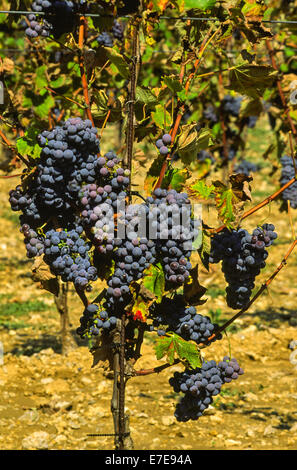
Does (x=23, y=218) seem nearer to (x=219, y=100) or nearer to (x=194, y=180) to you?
(x=194, y=180)

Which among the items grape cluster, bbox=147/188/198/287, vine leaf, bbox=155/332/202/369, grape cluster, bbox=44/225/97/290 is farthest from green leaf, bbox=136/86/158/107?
vine leaf, bbox=155/332/202/369

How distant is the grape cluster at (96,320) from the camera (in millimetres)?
2344

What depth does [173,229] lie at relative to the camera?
2.14 m

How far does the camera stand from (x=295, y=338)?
5.45 m

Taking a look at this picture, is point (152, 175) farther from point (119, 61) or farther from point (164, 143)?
point (119, 61)

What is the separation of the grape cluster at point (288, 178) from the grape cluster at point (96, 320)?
8.88 ft

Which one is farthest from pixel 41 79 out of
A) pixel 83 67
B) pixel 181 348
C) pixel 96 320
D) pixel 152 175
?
pixel 181 348

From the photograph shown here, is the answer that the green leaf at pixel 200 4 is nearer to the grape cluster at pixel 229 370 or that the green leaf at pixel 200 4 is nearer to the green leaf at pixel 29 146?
the green leaf at pixel 29 146

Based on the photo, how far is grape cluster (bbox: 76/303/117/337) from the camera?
2.34 metres

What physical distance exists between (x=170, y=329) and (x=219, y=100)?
4673 mm

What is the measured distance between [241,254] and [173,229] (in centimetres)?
45

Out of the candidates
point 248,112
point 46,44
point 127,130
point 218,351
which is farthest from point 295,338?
point 127,130

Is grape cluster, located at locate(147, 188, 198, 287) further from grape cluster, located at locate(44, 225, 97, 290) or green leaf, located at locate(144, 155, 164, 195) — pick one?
grape cluster, located at locate(44, 225, 97, 290)

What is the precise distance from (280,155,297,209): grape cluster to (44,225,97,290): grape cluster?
279 cm
